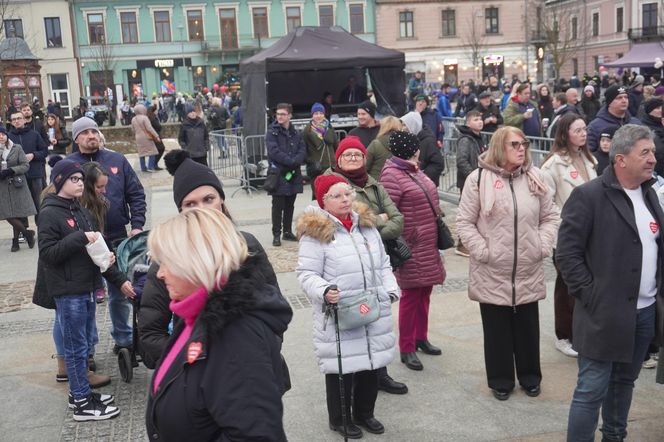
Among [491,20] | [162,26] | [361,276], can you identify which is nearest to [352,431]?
[361,276]

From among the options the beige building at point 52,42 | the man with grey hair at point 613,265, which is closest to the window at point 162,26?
the beige building at point 52,42

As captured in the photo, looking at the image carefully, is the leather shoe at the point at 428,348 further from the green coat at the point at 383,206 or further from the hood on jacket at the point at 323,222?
the hood on jacket at the point at 323,222

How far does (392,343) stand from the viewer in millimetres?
4570

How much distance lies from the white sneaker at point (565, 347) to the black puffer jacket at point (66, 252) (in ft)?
11.3

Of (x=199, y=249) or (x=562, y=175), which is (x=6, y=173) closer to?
(x=562, y=175)

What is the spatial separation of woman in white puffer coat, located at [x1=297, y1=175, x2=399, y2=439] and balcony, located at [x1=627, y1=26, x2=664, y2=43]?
2213 inches

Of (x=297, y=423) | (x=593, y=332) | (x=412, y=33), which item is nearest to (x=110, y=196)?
(x=297, y=423)

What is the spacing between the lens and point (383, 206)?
5.34 metres

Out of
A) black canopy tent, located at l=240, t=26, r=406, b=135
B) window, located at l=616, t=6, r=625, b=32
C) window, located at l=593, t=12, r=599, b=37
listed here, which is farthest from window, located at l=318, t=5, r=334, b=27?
black canopy tent, located at l=240, t=26, r=406, b=135

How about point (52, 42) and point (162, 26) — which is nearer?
point (52, 42)

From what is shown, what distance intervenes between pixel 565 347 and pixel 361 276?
2334 mm

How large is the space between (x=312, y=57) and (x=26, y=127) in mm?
6550

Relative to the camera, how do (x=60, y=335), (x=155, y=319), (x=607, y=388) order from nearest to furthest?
(x=155, y=319)
(x=607, y=388)
(x=60, y=335)

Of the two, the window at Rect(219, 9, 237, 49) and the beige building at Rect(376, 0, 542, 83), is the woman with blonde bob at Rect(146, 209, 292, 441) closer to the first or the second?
the window at Rect(219, 9, 237, 49)
